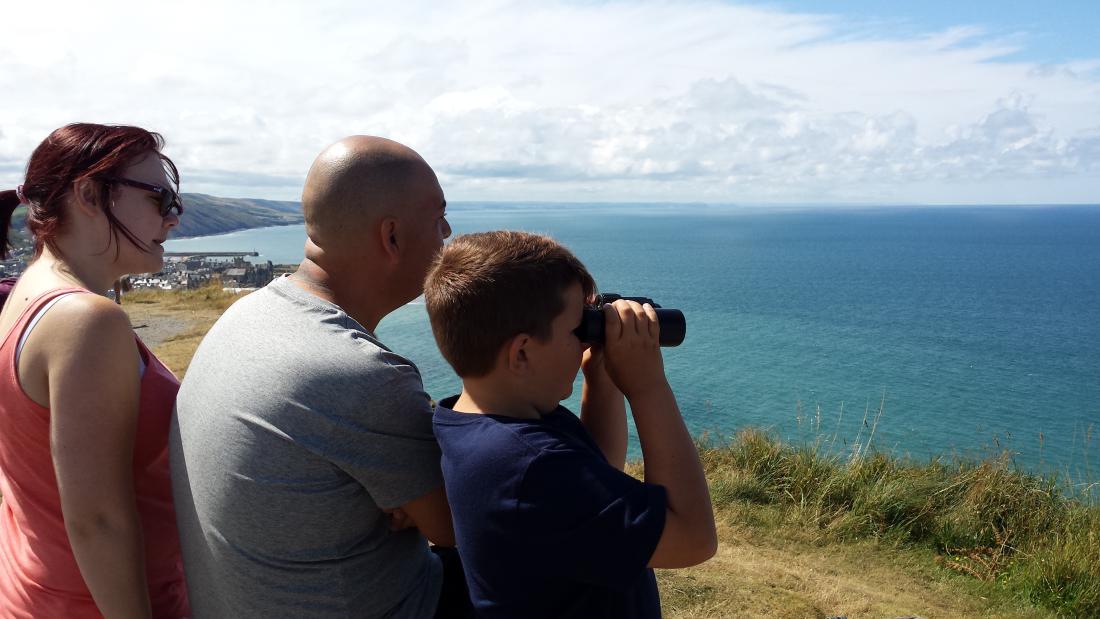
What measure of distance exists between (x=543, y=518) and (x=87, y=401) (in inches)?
43.2

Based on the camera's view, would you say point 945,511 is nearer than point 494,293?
No

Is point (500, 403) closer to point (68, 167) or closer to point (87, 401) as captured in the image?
point (87, 401)

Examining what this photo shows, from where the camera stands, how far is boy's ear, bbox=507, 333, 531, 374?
157 cm

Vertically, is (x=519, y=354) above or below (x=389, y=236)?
below

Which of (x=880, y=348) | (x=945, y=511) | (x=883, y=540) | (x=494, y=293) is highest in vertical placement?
(x=494, y=293)

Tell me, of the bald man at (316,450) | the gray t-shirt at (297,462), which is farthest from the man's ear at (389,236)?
the gray t-shirt at (297,462)

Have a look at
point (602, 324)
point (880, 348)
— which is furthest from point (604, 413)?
point (880, 348)

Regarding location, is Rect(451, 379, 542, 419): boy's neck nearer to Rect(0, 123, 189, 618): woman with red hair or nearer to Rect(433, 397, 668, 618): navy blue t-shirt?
Rect(433, 397, 668, 618): navy blue t-shirt

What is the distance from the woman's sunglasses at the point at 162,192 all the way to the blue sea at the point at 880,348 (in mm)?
1046

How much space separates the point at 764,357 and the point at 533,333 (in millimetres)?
32374

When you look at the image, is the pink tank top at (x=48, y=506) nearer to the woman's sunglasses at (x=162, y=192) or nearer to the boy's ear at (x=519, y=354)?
the woman's sunglasses at (x=162, y=192)

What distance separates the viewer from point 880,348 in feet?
118

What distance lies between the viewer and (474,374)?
1.62 metres

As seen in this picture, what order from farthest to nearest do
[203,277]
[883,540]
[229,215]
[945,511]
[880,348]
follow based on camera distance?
1. [229,215]
2. [880,348]
3. [203,277]
4. [945,511]
5. [883,540]
